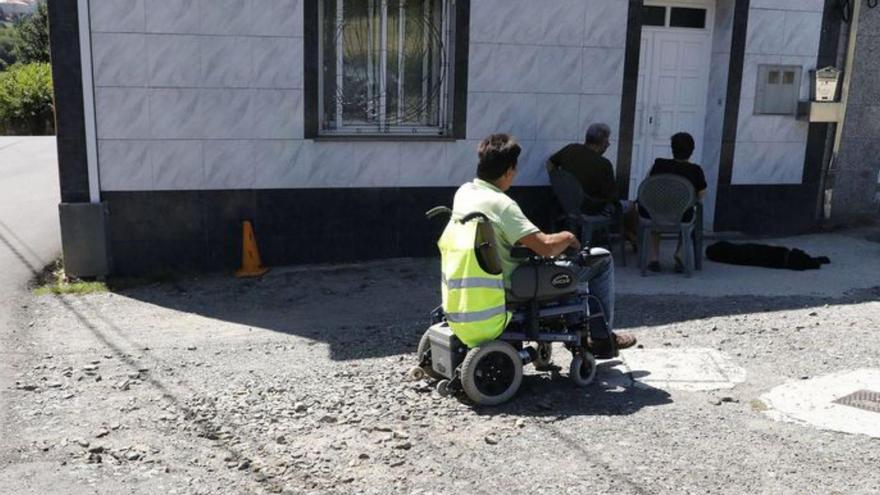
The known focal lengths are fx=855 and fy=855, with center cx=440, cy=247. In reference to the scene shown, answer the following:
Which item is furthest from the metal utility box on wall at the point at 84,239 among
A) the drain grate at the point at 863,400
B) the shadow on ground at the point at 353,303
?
the drain grate at the point at 863,400

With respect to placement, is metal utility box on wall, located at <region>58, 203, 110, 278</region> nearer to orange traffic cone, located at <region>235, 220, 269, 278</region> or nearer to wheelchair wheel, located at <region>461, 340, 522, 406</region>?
orange traffic cone, located at <region>235, 220, 269, 278</region>

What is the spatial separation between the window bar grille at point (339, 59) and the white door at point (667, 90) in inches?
138

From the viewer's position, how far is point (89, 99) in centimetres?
770

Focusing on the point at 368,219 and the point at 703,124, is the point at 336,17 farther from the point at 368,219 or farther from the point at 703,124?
the point at 703,124

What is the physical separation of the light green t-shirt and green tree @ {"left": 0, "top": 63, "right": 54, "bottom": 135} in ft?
84.9

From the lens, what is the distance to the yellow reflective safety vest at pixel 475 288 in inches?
192

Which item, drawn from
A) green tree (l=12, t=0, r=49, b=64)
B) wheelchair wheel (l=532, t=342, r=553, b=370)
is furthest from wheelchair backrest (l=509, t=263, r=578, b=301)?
green tree (l=12, t=0, r=49, b=64)

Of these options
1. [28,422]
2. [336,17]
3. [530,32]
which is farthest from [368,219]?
[28,422]

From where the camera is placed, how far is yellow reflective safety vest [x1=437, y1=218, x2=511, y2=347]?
4.87 metres

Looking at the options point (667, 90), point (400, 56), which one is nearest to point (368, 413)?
point (400, 56)

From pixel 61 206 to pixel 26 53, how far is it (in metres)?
38.4

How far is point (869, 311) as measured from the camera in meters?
7.11

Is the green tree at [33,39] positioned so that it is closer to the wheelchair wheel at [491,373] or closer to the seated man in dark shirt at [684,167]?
the seated man in dark shirt at [684,167]

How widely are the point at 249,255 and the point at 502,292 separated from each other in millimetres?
4048
